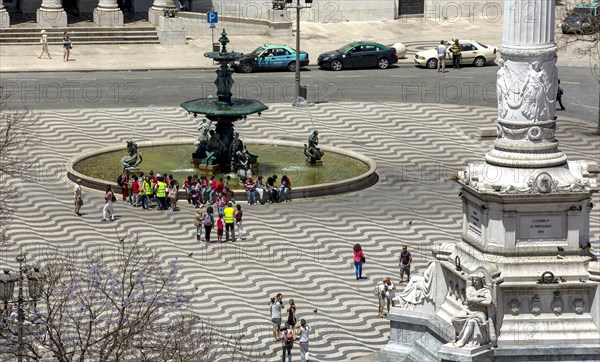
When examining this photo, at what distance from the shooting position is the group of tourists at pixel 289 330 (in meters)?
42.5

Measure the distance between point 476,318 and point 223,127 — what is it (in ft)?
94.2

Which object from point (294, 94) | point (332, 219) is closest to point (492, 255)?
point (332, 219)

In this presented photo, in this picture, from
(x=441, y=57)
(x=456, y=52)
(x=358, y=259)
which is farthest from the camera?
(x=456, y=52)

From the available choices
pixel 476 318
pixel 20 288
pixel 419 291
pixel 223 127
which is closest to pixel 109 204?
pixel 223 127

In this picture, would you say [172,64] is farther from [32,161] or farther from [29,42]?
[32,161]

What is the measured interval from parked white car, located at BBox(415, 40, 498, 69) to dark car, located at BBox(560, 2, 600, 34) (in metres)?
3.68

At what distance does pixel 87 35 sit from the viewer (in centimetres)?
8412

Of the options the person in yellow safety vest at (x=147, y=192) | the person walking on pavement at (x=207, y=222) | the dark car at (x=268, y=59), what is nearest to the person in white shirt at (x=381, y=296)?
the person walking on pavement at (x=207, y=222)

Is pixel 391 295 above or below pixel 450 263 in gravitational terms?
below

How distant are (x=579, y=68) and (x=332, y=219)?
27607 mm

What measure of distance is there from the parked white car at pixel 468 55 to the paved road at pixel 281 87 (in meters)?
0.43

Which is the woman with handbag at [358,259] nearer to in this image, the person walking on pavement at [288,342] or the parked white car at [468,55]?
the person walking on pavement at [288,342]

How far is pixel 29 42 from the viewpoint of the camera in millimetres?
Result: 82938

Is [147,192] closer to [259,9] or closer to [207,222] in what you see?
[207,222]
